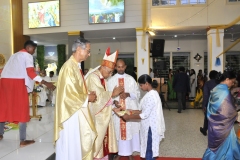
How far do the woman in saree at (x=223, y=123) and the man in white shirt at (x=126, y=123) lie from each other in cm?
118

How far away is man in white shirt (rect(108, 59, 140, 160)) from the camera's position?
3.58 m

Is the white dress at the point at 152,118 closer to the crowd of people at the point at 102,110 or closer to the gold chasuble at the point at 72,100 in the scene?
the crowd of people at the point at 102,110

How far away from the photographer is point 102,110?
2.93m

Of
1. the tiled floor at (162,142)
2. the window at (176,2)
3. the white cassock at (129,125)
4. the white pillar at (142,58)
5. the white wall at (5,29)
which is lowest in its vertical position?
the tiled floor at (162,142)

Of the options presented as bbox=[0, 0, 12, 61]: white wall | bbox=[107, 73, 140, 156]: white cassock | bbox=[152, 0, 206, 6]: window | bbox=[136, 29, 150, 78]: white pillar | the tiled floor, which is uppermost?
bbox=[152, 0, 206, 6]: window

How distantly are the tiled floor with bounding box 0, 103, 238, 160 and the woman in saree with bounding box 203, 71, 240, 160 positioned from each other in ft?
3.44

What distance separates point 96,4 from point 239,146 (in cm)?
790

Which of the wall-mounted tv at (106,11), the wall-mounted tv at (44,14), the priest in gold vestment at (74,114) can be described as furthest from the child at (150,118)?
the wall-mounted tv at (44,14)

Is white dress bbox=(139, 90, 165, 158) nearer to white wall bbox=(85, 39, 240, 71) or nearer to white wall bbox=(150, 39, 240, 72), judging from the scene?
white wall bbox=(85, 39, 240, 71)

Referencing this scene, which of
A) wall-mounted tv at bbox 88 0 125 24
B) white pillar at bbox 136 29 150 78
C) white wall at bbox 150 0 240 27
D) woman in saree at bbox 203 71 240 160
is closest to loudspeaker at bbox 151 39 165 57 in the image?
white pillar at bbox 136 29 150 78

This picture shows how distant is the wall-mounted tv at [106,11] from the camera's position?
9.25 meters

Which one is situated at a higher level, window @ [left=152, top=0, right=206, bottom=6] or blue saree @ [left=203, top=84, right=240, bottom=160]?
window @ [left=152, top=0, right=206, bottom=6]

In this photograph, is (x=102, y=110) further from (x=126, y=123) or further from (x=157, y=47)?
(x=157, y=47)

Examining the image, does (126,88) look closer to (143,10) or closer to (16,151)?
(16,151)
